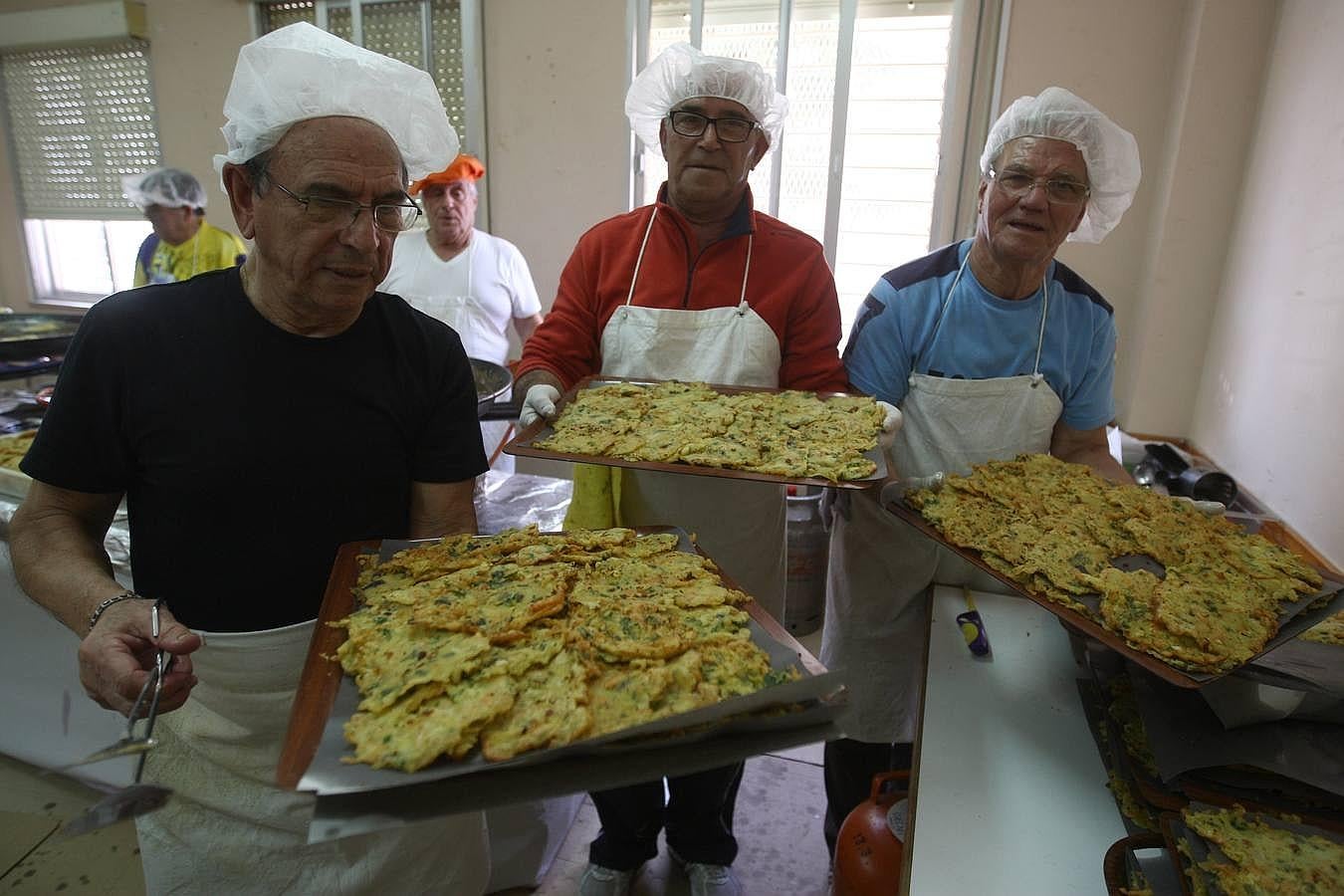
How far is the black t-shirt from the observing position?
119 centimetres

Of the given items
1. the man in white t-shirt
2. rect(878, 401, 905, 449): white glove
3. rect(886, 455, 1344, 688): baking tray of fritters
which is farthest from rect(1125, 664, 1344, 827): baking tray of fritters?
the man in white t-shirt

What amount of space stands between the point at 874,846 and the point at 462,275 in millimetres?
3097

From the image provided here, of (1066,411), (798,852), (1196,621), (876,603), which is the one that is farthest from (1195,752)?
(798,852)

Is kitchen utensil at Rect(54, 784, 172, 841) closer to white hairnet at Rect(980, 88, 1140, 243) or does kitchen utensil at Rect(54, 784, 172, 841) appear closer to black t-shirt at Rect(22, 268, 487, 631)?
black t-shirt at Rect(22, 268, 487, 631)

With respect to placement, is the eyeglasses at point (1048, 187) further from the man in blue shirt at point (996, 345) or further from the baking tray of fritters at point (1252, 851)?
→ the baking tray of fritters at point (1252, 851)

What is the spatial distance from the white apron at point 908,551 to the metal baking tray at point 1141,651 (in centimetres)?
41

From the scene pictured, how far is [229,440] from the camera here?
4.00ft

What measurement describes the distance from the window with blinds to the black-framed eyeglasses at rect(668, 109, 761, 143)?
514cm

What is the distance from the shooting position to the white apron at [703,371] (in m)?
1.92

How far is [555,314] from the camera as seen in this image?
205 cm

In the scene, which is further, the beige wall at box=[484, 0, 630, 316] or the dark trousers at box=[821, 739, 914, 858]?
the beige wall at box=[484, 0, 630, 316]

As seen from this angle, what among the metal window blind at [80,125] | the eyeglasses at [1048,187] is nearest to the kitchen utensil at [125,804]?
the eyeglasses at [1048,187]

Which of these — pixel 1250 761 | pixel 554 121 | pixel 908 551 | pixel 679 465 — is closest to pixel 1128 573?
pixel 1250 761

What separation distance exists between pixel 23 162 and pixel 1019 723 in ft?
26.2
